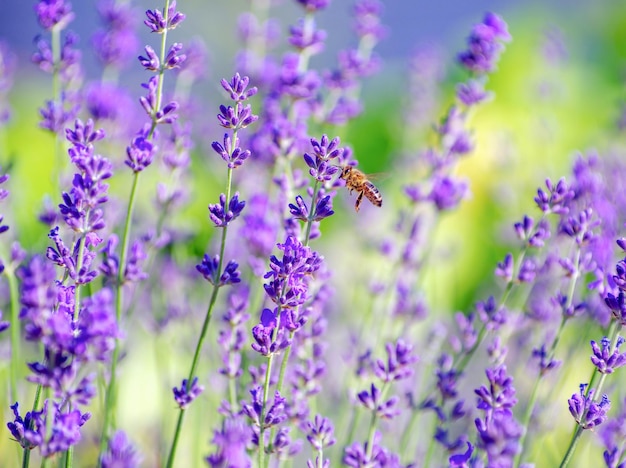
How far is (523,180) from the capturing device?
282cm

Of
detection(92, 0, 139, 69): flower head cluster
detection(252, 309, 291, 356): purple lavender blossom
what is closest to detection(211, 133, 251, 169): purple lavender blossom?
detection(252, 309, 291, 356): purple lavender blossom

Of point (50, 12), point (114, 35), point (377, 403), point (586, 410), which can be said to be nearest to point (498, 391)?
point (586, 410)

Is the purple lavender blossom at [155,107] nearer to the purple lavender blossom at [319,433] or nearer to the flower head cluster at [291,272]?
the flower head cluster at [291,272]

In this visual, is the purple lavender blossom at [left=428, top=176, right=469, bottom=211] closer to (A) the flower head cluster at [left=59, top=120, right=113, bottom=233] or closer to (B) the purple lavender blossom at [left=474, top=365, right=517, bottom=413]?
(B) the purple lavender blossom at [left=474, top=365, right=517, bottom=413]

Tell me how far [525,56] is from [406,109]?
136cm

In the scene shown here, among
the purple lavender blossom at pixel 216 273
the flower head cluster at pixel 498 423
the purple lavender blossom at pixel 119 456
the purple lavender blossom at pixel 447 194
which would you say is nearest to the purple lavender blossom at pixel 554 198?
the flower head cluster at pixel 498 423

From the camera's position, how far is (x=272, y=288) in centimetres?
101

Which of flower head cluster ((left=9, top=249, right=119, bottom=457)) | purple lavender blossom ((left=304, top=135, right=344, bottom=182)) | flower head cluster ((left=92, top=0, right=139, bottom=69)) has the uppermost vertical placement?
flower head cluster ((left=92, top=0, right=139, bottom=69))

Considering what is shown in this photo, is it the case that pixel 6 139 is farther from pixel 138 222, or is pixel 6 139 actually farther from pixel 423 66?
pixel 423 66

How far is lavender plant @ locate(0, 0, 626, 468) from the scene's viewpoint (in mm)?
988

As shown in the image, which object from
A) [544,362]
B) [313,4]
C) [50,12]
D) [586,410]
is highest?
[313,4]

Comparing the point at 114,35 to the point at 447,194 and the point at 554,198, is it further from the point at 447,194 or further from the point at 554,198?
the point at 554,198

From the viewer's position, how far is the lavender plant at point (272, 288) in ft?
3.24

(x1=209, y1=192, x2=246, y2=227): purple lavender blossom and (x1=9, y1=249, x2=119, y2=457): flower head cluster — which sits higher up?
(x1=209, y1=192, x2=246, y2=227): purple lavender blossom
